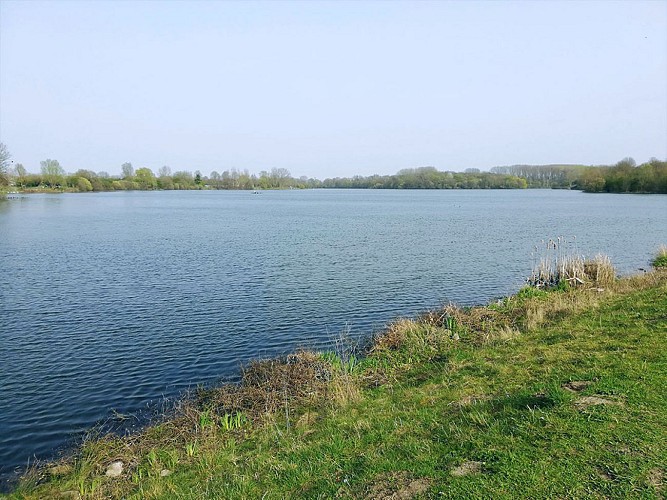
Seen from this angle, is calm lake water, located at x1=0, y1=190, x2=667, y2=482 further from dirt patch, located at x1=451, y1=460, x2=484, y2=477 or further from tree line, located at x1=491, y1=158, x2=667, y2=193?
tree line, located at x1=491, y1=158, x2=667, y2=193

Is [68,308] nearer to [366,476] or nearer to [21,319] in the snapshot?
[21,319]

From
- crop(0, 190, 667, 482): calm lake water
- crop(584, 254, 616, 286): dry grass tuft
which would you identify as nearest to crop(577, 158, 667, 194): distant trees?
crop(0, 190, 667, 482): calm lake water

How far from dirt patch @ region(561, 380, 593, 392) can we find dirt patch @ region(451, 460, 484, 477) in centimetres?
290

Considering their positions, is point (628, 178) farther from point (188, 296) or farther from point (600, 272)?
point (188, 296)

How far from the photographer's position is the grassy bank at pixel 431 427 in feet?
18.3

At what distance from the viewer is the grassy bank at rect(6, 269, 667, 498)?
5.58 meters

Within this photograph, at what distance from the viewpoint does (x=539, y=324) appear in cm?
1362

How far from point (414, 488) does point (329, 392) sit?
16.5 ft

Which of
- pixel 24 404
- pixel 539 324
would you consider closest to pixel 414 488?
pixel 539 324

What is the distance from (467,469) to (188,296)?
18860 mm

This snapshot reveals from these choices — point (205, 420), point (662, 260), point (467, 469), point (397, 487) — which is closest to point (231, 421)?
point (205, 420)

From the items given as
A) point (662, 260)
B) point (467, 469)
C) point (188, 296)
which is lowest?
point (188, 296)

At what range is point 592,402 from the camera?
23.2ft

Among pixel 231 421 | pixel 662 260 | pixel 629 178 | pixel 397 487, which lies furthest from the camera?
pixel 629 178
